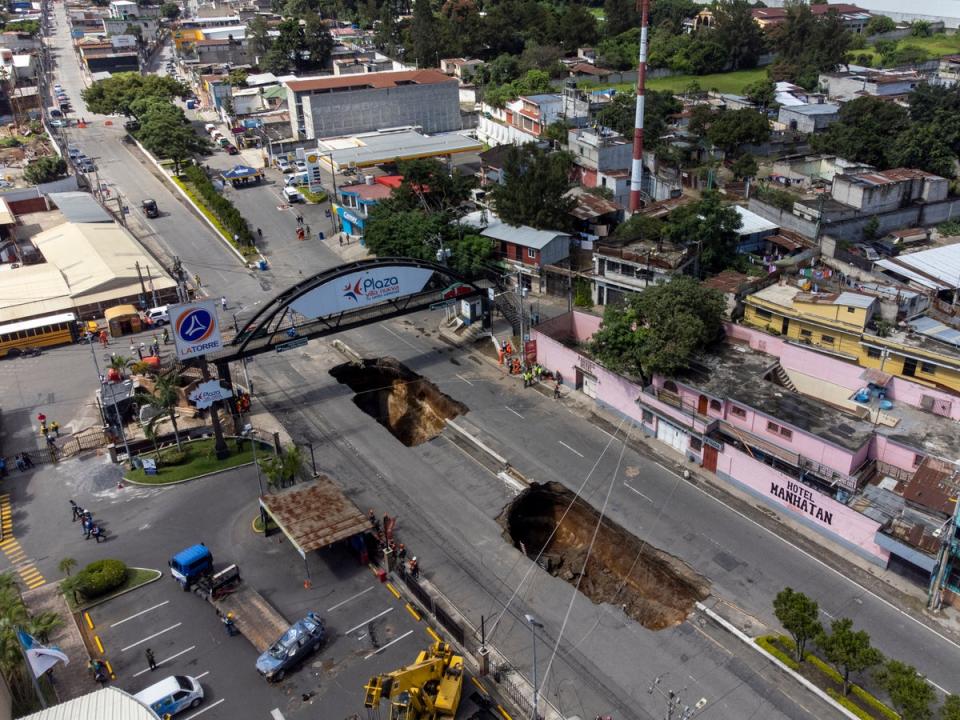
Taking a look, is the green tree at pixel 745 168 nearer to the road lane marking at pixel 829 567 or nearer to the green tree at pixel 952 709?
the road lane marking at pixel 829 567

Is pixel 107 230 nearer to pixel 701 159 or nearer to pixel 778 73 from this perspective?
pixel 701 159

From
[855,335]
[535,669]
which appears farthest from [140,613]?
[855,335]

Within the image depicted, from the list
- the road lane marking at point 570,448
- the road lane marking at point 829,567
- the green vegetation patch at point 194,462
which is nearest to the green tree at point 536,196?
the road lane marking at point 570,448

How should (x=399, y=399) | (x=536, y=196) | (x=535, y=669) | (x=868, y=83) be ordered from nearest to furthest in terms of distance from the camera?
(x=535, y=669) → (x=399, y=399) → (x=536, y=196) → (x=868, y=83)

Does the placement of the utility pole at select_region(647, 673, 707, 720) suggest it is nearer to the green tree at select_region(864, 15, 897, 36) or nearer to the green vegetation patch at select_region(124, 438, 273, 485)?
the green vegetation patch at select_region(124, 438, 273, 485)

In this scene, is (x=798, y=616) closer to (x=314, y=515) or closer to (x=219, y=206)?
(x=314, y=515)

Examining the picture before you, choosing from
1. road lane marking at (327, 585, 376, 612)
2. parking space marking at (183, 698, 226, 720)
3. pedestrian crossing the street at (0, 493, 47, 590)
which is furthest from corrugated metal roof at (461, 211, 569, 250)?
parking space marking at (183, 698, 226, 720)
